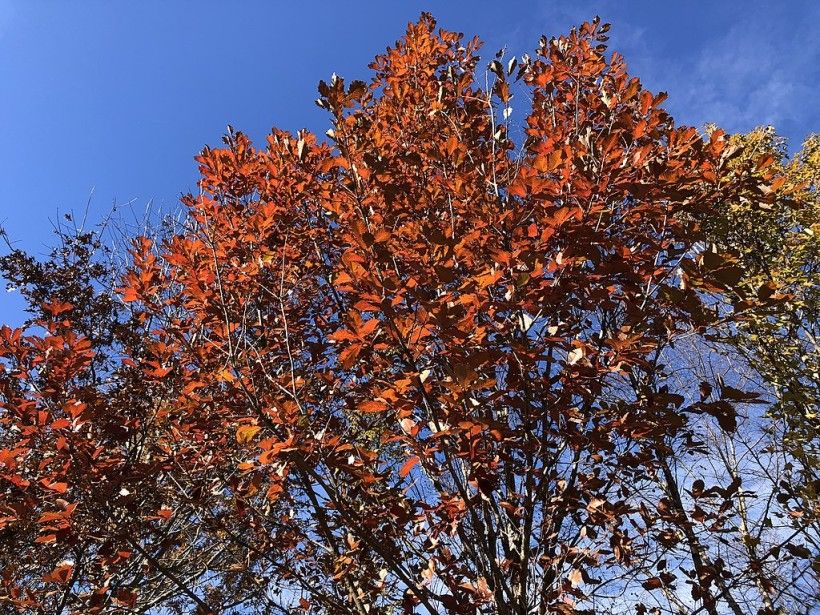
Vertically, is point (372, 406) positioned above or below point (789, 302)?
below

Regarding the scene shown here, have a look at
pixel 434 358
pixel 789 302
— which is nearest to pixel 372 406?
pixel 434 358

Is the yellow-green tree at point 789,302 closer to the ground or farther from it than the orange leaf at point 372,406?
farther from it

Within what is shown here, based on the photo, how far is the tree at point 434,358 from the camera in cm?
195

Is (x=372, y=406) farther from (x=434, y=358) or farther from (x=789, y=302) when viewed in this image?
(x=789, y=302)

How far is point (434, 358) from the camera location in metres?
2.36

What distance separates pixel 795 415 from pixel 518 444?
4.08 metres

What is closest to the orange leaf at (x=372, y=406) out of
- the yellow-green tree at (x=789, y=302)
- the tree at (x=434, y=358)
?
the tree at (x=434, y=358)

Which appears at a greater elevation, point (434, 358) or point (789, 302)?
point (789, 302)

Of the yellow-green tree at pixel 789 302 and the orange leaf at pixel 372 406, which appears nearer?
the orange leaf at pixel 372 406

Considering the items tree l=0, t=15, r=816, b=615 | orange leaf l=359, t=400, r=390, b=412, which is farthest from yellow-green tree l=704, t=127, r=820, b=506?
orange leaf l=359, t=400, r=390, b=412

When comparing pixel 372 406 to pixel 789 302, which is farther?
pixel 789 302

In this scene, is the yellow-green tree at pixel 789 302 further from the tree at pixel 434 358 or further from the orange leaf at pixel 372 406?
the orange leaf at pixel 372 406

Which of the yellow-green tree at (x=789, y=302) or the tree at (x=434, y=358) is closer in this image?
the tree at (x=434, y=358)

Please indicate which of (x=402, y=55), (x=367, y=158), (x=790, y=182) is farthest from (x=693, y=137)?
(x=790, y=182)
